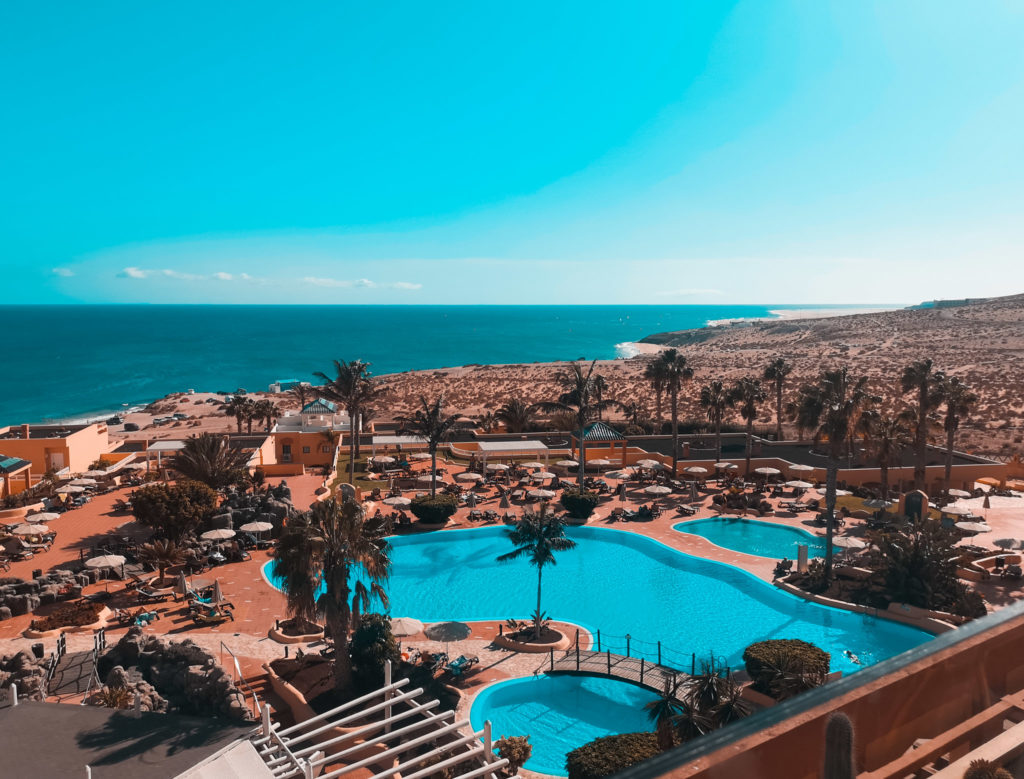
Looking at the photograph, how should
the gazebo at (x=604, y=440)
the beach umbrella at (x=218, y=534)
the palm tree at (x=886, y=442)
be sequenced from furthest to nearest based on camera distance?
the gazebo at (x=604, y=440) → the palm tree at (x=886, y=442) → the beach umbrella at (x=218, y=534)

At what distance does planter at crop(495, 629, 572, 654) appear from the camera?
1905 centimetres

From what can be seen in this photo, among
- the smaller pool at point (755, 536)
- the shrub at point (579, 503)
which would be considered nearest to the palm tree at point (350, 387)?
the shrub at point (579, 503)

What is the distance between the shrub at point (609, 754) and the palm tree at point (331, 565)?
5645 mm

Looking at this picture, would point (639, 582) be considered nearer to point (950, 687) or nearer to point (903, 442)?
point (903, 442)

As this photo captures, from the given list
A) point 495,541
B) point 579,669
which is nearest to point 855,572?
Answer: point 579,669

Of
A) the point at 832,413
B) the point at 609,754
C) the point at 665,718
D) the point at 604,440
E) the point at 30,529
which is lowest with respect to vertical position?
the point at 609,754

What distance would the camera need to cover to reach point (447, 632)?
18.5 m

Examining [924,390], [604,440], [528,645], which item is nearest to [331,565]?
[528,645]

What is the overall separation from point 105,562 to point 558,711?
15872 millimetres

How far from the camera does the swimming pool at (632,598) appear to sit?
66.6 feet

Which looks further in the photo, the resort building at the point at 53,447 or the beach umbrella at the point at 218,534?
the resort building at the point at 53,447

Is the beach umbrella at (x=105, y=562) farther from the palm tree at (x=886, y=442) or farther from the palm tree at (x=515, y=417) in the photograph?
the palm tree at (x=886, y=442)

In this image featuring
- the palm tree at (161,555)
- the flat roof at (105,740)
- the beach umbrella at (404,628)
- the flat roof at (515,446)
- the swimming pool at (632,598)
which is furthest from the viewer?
the flat roof at (515,446)

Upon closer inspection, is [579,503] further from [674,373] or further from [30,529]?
[30,529]
